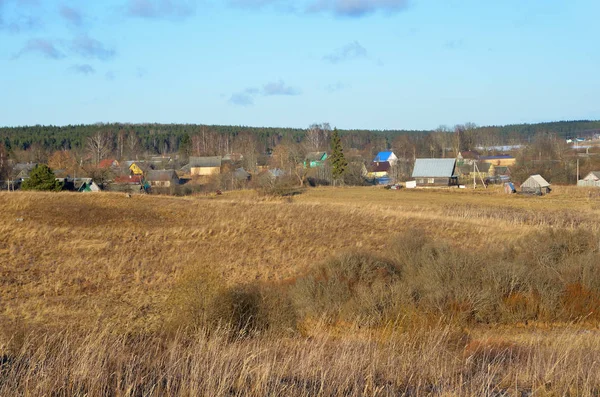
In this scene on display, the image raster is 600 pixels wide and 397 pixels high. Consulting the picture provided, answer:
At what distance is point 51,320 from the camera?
16.0m

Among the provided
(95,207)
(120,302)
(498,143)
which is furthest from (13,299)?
A: (498,143)

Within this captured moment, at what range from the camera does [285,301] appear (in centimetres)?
1351

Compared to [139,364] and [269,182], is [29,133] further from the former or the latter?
[139,364]

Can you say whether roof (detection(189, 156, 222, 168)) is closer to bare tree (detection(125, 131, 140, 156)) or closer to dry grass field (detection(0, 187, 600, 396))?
bare tree (detection(125, 131, 140, 156))

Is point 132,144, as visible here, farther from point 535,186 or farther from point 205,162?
point 535,186

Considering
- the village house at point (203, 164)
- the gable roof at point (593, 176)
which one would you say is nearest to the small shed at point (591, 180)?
the gable roof at point (593, 176)

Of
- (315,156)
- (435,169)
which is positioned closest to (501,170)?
(435,169)

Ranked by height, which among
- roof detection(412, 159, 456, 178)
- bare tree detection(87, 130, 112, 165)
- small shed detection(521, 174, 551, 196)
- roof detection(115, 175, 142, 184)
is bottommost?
small shed detection(521, 174, 551, 196)

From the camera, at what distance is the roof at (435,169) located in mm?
79194

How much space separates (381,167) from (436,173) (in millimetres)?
35070

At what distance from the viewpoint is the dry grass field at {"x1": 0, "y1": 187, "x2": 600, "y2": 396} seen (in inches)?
199

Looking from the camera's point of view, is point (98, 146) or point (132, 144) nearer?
point (98, 146)

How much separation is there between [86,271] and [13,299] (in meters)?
3.91

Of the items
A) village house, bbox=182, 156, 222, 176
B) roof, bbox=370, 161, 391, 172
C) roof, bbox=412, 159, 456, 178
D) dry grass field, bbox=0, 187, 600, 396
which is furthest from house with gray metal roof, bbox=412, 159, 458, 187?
village house, bbox=182, 156, 222, 176
